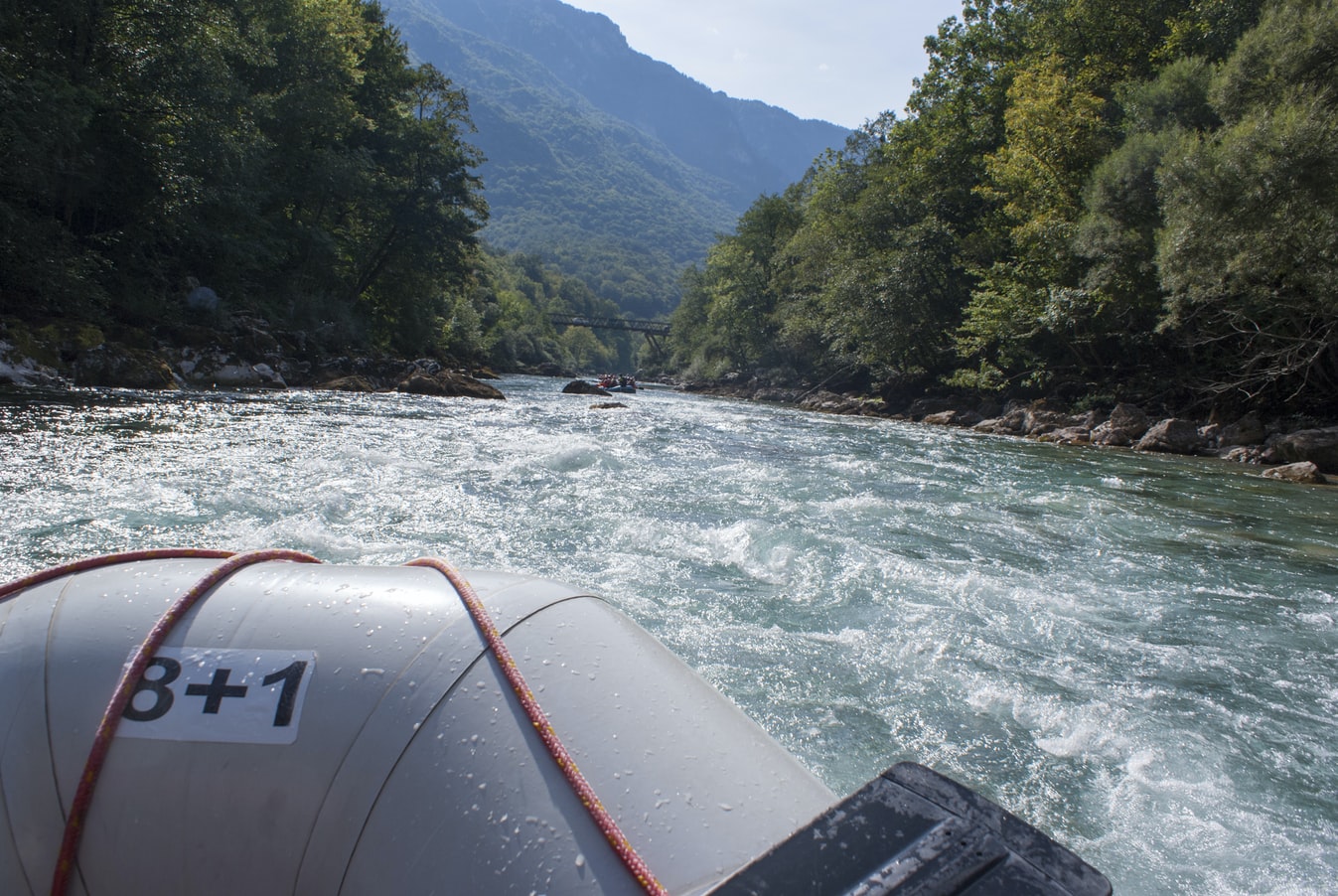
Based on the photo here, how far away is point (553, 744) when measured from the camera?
136 cm

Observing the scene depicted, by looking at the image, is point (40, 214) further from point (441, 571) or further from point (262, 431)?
point (441, 571)

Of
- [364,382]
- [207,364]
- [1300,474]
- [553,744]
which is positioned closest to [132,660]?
[553,744]

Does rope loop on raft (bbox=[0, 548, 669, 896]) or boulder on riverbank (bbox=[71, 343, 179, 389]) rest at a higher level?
rope loop on raft (bbox=[0, 548, 669, 896])

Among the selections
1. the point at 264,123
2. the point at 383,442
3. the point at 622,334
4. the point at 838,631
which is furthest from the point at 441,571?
the point at 622,334

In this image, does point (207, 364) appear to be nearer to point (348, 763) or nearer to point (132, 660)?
point (132, 660)

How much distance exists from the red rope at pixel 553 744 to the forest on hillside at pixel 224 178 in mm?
16227

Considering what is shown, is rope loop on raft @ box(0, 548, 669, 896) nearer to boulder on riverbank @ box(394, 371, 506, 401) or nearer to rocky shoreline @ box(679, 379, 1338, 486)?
rocky shoreline @ box(679, 379, 1338, 486)

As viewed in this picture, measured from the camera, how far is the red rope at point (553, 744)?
1183 millimetres

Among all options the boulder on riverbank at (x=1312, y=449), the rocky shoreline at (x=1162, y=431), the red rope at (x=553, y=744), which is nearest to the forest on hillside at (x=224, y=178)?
the red rope at (x=553, y=744)

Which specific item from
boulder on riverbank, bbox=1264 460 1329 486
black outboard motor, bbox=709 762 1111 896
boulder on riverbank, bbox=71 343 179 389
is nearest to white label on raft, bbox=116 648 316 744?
black outboard motor, bbox=709 762 1111 896

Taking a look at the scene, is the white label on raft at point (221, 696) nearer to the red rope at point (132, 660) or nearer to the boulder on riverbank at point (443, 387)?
the red rope at point (132, 660)

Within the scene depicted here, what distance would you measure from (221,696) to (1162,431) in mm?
18433

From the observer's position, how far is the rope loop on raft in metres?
1.24

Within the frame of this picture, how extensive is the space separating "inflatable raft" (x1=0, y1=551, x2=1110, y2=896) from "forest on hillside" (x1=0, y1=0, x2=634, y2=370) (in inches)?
627
